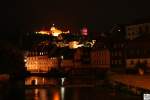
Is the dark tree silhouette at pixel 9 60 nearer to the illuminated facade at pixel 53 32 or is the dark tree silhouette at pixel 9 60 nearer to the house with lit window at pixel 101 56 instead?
the house with lit window at pixel 101 56

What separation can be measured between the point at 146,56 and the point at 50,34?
84.7 meters

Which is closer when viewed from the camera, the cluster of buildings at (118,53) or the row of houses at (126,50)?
the row of houses at (126,50)

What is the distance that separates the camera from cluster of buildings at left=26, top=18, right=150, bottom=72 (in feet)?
157

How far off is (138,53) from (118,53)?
30.2 ft

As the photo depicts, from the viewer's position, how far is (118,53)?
56875 millimetres

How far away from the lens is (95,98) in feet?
96.9

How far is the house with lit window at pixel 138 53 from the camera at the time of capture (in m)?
46.2

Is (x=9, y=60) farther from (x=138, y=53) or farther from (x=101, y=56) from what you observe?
(x=138, y=53)

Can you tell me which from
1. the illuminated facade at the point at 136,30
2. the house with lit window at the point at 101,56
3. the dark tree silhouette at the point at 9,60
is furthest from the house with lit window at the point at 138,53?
the dark tree silhouette at the point at 9,60

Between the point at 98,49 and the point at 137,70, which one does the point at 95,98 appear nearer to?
the point at 137,70

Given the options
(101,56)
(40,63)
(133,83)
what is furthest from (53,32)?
(133,83)

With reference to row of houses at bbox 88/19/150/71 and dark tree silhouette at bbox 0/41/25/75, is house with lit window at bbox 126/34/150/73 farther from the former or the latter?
dark tree silhouette at bbox 0/41/25/75

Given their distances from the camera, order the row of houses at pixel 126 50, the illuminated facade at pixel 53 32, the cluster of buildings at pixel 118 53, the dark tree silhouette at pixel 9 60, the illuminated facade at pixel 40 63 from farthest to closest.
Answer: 1. the illuminated facade at pixel 53 32
2. the illuminated facade at pixel 40 63
3. the dark tree silhouette at pixel 9 60
4. the cluster of buildings at pixel 118 53
5. the row of houses at pixel 126 50

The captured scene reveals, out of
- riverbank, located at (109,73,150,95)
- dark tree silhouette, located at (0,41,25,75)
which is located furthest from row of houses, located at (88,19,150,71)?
dark tree silhouette, located at (0,41,25,75)
